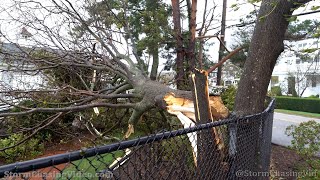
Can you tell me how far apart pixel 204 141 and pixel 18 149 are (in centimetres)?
705

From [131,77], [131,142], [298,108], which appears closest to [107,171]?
[131,142]

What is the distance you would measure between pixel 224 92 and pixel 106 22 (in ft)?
13.2

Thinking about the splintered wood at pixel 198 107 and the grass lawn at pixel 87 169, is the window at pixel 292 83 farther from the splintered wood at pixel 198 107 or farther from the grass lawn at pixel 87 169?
the grass lawn at pixel 87 169

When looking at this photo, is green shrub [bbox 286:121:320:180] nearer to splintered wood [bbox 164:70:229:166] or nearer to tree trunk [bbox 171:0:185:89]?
splintered wood [bbox 164:70:229:166]

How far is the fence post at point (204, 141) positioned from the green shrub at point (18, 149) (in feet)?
21.0

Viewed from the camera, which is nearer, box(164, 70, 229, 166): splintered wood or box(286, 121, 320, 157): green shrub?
box(164, 70, 229, 166): splintered wood

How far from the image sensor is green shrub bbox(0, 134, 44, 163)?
7.89 m

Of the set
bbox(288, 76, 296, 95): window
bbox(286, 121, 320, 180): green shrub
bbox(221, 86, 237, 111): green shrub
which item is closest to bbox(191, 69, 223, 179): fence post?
bbox(286, 121, 320, 180): green shrub

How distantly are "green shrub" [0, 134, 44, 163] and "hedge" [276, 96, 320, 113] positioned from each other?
17724 millimetres

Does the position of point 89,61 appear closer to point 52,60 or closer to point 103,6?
point 52,60

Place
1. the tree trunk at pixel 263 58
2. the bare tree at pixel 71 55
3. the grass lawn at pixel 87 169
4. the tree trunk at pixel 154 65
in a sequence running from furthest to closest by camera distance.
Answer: the tree trunk at pixel 154 65 < the bare tree at pixel 71 55 < the tree trunk at pixel 263 58 < the grass lawn at pixel 87 169

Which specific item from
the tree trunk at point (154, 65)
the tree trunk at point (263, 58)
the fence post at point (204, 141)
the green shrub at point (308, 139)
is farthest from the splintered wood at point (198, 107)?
the tree trunk at point (154, 65)

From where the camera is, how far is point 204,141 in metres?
2.97

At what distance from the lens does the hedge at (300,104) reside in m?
21.5
